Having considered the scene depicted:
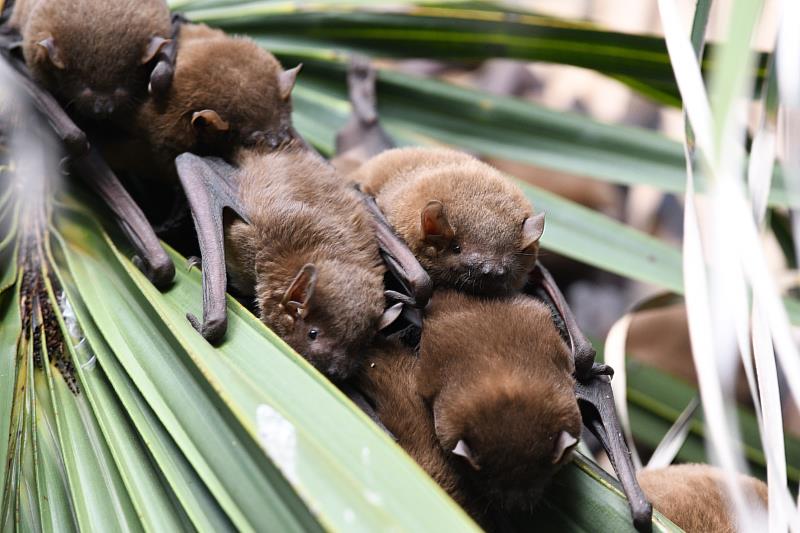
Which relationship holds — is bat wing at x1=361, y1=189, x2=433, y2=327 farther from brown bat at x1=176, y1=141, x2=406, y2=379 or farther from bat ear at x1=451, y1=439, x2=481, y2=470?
bat ear at x1=451, y1=439, x2=481, y2=470

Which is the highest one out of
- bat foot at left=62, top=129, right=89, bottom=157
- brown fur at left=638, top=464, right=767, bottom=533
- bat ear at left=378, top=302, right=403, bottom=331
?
bat foot at left=62, top=129, right=89, bottom=157

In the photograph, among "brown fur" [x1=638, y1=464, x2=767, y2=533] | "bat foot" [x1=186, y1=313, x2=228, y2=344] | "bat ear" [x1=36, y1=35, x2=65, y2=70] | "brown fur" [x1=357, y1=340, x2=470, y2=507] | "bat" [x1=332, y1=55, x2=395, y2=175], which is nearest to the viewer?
"bat foot" [x1=186, y1=313, x2=228, y2=344]

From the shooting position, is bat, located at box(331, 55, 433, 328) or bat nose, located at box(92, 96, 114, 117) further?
bat nose, located at box(92, 96, 114, 117)

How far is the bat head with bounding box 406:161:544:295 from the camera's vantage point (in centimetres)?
215

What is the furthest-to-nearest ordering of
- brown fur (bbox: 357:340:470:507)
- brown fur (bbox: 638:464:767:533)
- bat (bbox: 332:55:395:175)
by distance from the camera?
bat (bbox: 332:55:395:175)
brown fur (bbox: 638:464:767:533)
brown fur (bbox: 357:340:470:507)

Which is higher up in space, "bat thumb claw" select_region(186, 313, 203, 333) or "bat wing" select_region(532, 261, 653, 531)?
"bat thumb claw" select_region(186, 313, 203, 333)

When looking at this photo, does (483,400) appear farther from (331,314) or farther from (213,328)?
(213,328)

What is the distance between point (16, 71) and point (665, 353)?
3.25 m

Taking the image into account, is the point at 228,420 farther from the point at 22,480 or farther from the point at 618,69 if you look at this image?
the point at 618,69

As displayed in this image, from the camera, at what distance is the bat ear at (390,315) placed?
6.50ft

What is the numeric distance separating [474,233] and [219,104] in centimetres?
83

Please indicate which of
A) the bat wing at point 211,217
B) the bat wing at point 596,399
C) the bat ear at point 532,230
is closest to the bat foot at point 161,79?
the bat wing at point 211,217

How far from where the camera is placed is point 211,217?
6.49 ft

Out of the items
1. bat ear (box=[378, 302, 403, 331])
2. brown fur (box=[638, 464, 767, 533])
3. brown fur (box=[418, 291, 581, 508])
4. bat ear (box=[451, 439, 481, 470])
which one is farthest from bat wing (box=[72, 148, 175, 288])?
brown fur (box=[638, 464, 767, 533])
